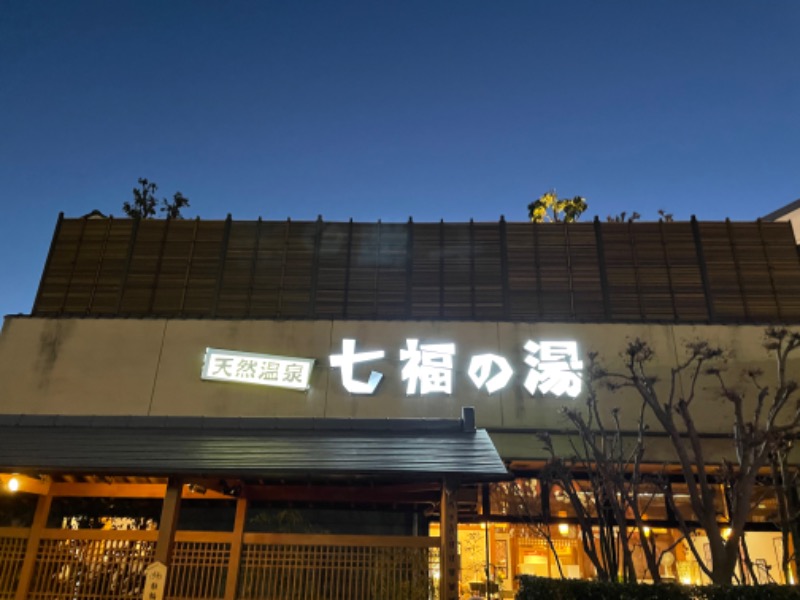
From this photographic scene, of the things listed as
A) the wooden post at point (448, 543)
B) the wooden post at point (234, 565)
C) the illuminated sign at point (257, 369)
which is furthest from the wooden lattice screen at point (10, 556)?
the wooden post at point (448, 543)

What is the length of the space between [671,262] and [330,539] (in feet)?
31.5

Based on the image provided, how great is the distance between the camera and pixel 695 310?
13.2 m

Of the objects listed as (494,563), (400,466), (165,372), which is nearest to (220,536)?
(400,466)

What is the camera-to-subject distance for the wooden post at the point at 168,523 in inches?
348

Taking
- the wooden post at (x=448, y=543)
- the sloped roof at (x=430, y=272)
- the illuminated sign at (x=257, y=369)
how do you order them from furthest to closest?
the sloped roof at (x=430, y=272)
the illuminated sign at (x=257, y=369)
the wooden post at (x=448, y=543)

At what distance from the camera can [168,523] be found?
9000mm

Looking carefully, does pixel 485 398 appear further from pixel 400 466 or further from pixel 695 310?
pixel 695 310

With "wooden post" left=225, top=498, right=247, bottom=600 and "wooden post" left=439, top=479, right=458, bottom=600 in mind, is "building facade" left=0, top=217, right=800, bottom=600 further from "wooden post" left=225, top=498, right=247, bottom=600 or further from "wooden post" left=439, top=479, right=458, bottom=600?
"wooden post" left=439, top=479, right=458, bottom=600

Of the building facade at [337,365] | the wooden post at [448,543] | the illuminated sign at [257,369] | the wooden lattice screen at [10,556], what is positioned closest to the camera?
the wooden post at [448,543]

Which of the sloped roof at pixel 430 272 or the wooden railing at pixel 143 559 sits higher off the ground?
the sloped roof at pixel 430 272

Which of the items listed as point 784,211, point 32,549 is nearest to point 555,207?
point 784,211

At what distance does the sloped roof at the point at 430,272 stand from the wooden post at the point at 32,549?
477cm

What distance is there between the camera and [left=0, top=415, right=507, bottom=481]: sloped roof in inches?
339

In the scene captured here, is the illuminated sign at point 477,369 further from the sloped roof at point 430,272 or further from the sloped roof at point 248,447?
the sloped roof at point 248,447
